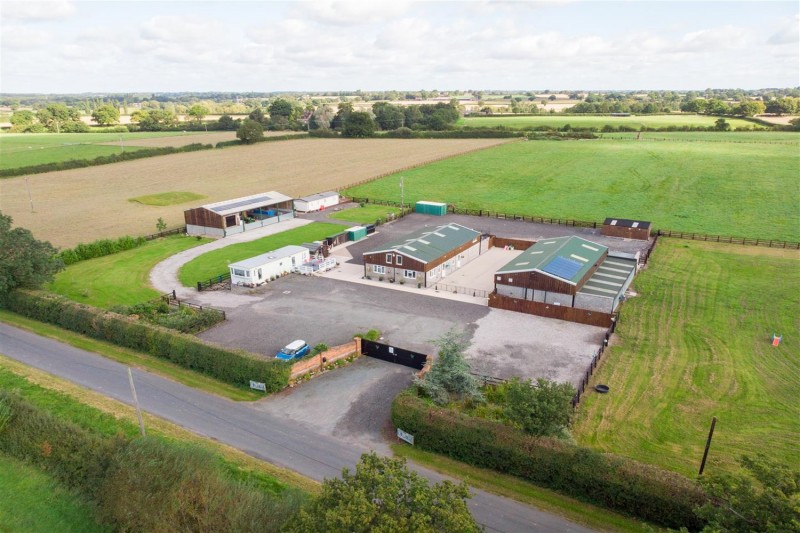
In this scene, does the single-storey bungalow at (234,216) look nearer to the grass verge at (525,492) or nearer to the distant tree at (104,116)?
the grass verge at (525,492)

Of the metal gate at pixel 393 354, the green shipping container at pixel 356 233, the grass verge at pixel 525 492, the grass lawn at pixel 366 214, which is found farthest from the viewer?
the grass lawn at pixel 366 214

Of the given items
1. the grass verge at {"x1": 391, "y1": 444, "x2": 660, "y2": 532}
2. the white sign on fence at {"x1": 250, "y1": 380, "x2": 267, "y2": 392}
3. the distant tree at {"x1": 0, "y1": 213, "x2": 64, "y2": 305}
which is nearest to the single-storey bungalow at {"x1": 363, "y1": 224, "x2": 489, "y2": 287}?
the white sign on fence at {"x1": 250, "y1": 380, "x2": 267, "y2": 392}

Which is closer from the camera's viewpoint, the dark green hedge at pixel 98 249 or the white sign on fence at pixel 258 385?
the white sign on fence at pixel 258 385

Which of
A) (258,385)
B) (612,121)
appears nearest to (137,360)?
(258,385)

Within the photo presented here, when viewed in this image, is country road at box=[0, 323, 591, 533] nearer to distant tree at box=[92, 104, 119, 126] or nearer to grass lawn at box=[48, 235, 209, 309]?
grass lawn at box=[48, 235, 209, 309]

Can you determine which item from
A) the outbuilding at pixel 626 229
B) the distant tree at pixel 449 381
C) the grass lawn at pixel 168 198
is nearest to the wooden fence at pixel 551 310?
the distant tree at pixel 449 381

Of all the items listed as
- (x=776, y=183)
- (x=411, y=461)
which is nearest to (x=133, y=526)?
(x=411, y=461)
